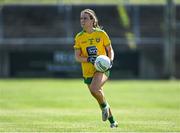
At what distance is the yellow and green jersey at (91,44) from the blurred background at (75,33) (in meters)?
28.1

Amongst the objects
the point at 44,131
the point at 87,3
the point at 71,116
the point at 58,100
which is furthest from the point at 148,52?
the point at 44,131

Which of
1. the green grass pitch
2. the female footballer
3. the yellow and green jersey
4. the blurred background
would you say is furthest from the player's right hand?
the blurred background

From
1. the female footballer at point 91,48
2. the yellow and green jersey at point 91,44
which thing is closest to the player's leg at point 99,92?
the female footballer at point 91,48

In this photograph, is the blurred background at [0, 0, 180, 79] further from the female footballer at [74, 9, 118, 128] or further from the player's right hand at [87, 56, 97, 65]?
the player's right hand at [87, 56, 97, 65]

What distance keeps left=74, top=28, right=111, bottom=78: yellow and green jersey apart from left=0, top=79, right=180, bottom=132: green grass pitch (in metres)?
1.16

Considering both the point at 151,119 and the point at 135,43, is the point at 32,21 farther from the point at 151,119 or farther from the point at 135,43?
the point at 151,119

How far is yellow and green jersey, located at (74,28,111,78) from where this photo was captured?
14.6 meters

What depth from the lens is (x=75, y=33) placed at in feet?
146

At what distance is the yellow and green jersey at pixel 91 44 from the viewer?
14.6 meters

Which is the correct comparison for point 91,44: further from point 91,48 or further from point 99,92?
point 99,92

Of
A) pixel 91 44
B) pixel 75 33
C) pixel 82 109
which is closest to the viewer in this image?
pixel 91 44

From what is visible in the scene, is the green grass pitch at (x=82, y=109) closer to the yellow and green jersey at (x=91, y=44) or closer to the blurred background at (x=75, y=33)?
the yellow and green jersey at (x=91, y=44)

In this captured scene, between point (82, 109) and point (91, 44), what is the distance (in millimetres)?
7766

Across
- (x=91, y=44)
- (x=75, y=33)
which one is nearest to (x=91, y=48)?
(x=91, y=44)
